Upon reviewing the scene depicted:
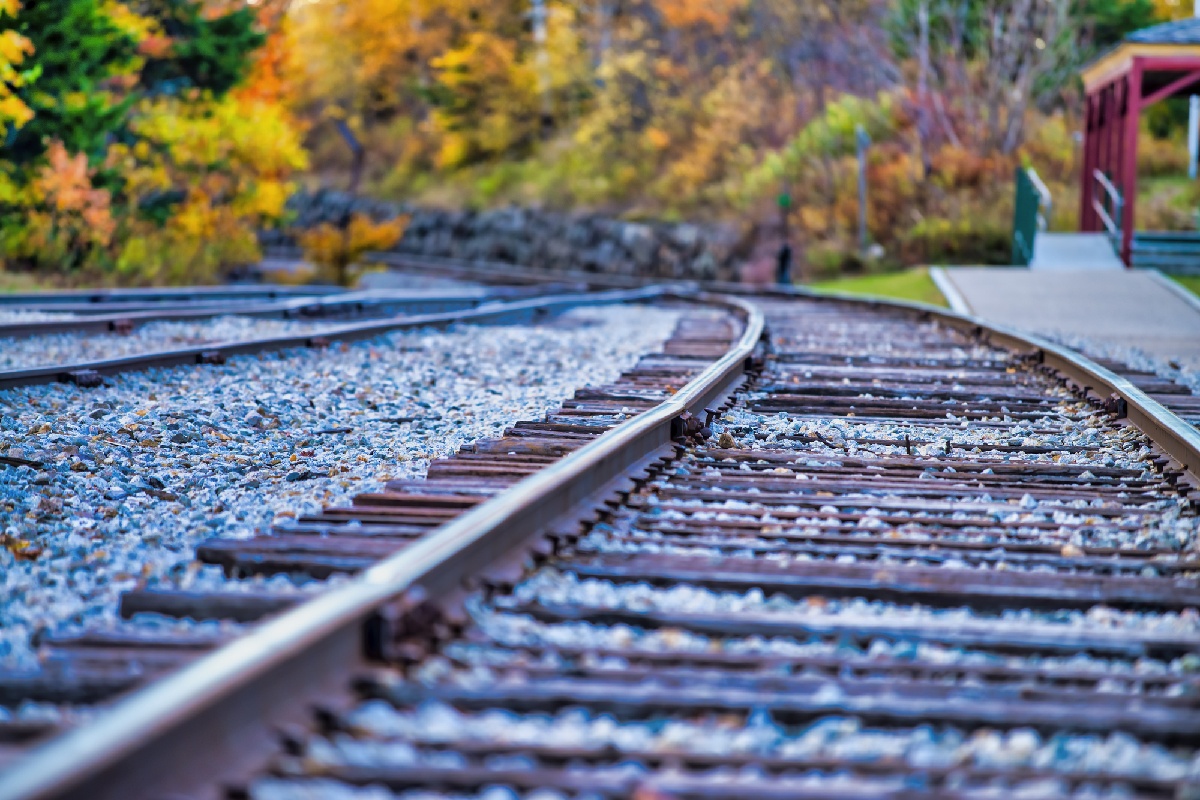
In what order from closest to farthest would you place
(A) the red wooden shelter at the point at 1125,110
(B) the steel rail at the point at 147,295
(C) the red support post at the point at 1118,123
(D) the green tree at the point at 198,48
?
1. (B) the steel rail at the point at 147,295
2. (A) the red wooden shelter at the point at 1125,110
3. (C) the red support post at the point at 1118,123
4. (D) the green tree at the point at 198,48

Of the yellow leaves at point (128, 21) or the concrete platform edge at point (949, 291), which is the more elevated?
the yellow leaves at point (128, 21)

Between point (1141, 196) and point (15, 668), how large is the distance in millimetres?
25078

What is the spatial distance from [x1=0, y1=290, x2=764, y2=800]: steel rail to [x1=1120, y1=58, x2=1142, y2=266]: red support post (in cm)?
1849

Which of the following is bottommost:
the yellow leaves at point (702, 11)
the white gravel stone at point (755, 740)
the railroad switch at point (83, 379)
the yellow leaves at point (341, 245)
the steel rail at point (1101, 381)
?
the white gravel stone at point (755, 740)

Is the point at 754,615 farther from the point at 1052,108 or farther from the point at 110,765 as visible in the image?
the point at 1052,108

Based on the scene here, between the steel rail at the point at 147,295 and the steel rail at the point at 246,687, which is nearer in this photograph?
the steel rail at the point at 246,687

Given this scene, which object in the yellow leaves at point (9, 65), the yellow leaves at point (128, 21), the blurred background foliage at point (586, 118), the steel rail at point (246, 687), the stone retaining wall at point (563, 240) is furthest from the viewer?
the stone retaining wall at point (563, 240)

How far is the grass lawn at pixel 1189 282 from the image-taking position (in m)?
17.6

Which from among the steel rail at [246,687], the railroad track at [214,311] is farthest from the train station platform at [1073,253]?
the steel rail at [246,687]

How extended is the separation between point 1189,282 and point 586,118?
24.3 metres

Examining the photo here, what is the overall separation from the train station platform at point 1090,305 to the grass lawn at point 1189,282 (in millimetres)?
401

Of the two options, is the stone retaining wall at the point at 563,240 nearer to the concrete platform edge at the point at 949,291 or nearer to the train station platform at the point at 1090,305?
the concrete platform edge at the point at 949,291

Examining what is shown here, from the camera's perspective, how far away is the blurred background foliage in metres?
18.3

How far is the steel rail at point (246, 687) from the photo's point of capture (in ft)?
5.68
